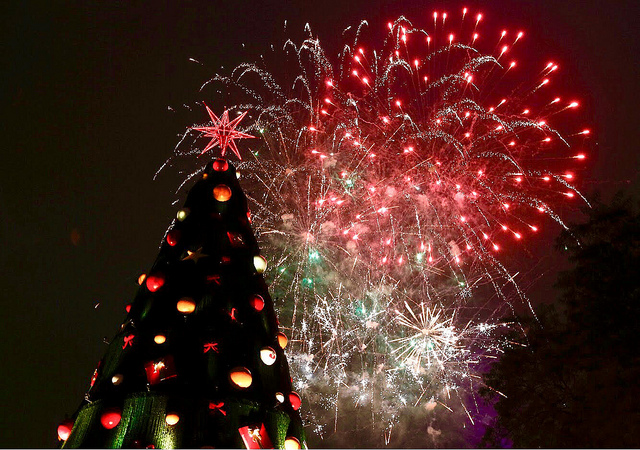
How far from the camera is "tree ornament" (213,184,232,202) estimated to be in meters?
8.94

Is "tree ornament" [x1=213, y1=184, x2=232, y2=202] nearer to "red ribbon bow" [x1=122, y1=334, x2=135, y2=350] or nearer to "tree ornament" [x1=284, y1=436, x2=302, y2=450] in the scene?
"red ribbon bow" [x1=122, y1=334, x2=135, y2=350]

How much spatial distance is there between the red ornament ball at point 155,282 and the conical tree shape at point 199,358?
0.02m

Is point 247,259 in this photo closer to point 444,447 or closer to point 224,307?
point 224,307

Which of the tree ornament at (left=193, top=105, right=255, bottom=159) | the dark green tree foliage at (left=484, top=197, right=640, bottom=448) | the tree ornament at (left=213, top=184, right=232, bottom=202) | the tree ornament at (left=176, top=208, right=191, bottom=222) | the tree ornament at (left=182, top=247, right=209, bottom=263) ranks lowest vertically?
the dark green tree foliage at (left=484, top=197, right=640, bottom=448)

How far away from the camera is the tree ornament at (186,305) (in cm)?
744

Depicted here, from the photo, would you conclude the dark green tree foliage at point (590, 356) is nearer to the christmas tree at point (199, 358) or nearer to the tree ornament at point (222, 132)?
the christmas tree at point (199, 358)

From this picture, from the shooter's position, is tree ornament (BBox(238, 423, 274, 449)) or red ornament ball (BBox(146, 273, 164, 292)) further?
red ornament ball (BBox(146, 273, 164, 292))

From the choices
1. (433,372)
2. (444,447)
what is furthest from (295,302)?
(444,447)

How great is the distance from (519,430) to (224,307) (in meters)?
13.8

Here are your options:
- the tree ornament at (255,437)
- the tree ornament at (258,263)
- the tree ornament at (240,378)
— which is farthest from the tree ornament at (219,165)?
the tree ornament at (255,437)

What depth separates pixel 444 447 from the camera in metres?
24.2

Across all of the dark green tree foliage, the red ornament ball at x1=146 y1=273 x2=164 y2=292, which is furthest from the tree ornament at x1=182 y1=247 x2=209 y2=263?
the dark green tree foliage

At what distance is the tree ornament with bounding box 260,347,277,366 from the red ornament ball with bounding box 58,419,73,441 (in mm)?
2890

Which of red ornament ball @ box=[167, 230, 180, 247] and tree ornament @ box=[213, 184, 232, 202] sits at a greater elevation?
tree ornament @ box=[213, 184, 232, 202]
